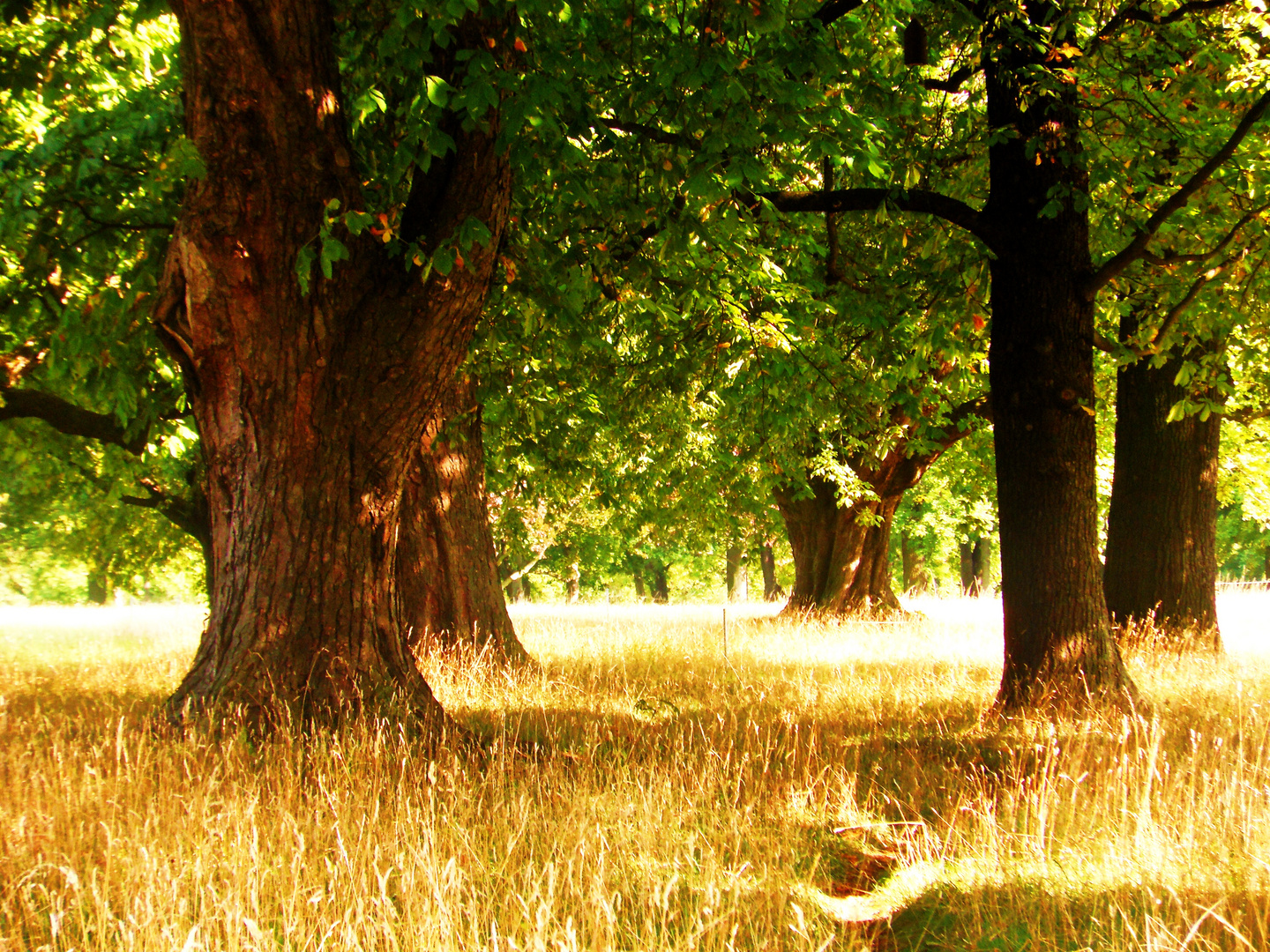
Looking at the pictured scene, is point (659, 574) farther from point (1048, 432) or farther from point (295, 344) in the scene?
point (295, 344)

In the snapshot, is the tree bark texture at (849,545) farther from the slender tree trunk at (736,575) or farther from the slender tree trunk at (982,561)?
the slender tree trunk at (982,561)

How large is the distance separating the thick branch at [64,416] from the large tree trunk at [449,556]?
297 centimetres

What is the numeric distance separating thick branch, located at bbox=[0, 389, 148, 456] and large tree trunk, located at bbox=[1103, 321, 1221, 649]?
34.8 feet

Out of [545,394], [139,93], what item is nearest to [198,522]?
[545,394]

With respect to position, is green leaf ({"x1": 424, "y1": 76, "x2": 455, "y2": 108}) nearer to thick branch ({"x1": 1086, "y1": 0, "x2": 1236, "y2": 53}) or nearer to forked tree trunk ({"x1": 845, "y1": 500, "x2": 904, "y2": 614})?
thick branch ({"x1": 1086, "y1": 0, "x2": 1236, "y2": 53})

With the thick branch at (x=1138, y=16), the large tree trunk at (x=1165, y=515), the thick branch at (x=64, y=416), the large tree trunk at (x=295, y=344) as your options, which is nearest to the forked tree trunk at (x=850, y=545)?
the large tree trunk at (x=1165, y=515)

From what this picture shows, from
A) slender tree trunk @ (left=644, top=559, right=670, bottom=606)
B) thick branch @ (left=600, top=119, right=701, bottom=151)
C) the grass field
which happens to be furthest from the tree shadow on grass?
slender tree trunk @ (left=644, top=559, right=670, bottom=606)

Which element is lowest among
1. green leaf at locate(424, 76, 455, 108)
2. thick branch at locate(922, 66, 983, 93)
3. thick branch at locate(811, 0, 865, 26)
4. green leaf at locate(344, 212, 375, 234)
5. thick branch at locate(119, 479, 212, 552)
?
thick branch at locate(119, 479, 212, 552)

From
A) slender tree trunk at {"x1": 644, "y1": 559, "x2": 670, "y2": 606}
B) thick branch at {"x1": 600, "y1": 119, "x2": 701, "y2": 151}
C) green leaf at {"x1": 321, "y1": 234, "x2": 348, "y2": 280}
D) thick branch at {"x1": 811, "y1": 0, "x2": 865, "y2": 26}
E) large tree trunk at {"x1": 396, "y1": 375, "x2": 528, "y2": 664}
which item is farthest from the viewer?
slender tree trunk at {"x1": 644, "y1": 559, "x2": 670, "y2": 606}

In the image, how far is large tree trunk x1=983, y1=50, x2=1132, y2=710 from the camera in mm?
6027

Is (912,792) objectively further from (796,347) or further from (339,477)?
(796,347)

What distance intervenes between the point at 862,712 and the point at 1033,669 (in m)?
1.33

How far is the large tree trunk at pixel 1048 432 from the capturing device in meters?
6.03

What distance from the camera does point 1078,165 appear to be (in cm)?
614
